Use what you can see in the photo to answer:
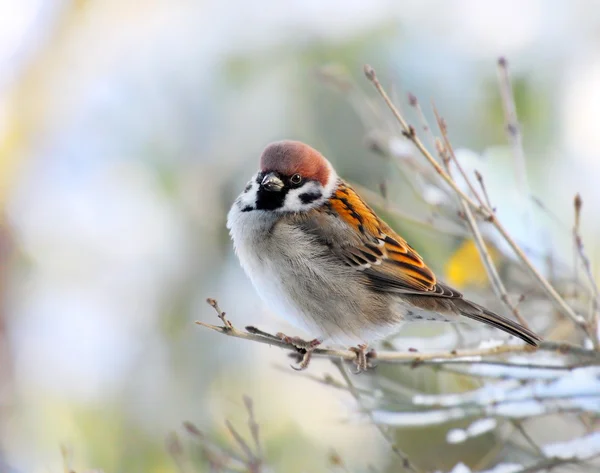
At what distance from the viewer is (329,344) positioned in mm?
2957

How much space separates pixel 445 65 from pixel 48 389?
10.9 feet

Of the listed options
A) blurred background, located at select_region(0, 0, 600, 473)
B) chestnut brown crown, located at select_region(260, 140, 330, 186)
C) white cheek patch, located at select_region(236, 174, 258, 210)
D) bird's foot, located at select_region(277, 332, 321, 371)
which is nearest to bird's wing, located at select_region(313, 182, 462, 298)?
chestnut brown crown, located at select_region(260, 140, 330, 186)

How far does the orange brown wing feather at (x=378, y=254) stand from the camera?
9.55 ft

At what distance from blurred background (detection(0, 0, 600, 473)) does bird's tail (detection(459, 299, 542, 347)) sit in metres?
1.32

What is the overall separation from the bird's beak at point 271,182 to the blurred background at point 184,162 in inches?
58.1

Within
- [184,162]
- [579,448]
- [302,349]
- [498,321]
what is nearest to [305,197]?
[302,349]

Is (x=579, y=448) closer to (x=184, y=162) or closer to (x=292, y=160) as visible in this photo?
(x=292, y=160)

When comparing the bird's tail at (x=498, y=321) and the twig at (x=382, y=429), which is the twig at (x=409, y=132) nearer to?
the bird's tail at (x=498, y=321)

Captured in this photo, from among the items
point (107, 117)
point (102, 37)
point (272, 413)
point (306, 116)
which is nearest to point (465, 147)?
point (306, 116)

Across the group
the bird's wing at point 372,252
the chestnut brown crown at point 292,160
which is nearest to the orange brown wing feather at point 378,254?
the bird's wing at point 372,252

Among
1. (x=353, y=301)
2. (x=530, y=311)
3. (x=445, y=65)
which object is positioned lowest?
(x=530, y=311)

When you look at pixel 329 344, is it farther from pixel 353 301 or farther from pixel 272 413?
pixel 272 413

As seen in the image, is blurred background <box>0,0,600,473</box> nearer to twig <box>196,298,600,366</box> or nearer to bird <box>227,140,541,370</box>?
bird <box>227,140,541,370</box>

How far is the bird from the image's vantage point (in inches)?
109
